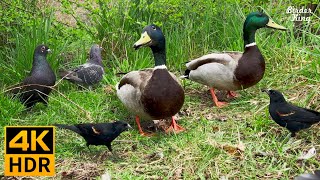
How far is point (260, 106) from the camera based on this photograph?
6328 mm

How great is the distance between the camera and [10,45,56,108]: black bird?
21.8 feet

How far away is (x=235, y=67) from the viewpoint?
21.6ft

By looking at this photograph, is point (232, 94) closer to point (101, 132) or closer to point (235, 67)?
point (235, 67)

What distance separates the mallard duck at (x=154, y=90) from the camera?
5.71 meters

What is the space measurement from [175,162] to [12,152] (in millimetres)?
1583

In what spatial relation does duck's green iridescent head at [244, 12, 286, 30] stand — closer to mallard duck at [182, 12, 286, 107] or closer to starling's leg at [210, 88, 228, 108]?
mallard duck at [182, 12, 286, 107]

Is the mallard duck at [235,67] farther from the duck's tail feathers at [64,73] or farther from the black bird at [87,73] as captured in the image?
the duck's tail feathers at [64,73]

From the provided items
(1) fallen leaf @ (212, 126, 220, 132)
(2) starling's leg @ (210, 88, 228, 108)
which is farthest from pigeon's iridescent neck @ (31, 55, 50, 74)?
(1) fallen leaf @ (212, 126, 220, 132)

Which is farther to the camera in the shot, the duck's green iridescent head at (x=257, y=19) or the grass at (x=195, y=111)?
the duck's green iridescent head at (x=257, y=19)

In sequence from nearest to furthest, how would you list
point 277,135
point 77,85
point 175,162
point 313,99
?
point 175,162 → point 277,135 → point 313,99 → point 77,85

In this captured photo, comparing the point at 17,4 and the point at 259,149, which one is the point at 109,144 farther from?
the point at 17,4

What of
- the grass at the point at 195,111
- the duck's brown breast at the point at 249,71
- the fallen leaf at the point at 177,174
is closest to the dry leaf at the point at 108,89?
the grass at the point at 195,111

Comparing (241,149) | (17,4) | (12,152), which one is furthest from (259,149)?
(17,4)

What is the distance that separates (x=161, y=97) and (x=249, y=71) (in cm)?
133
